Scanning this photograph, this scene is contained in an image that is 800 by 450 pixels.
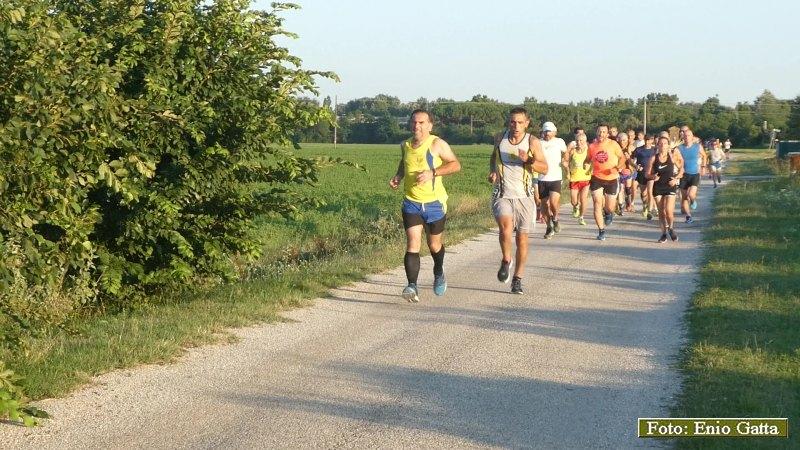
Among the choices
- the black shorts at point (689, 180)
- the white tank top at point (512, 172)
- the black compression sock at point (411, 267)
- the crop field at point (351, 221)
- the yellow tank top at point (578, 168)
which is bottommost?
the crop field at point (351, 221)

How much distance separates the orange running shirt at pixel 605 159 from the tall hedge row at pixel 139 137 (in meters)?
7.92

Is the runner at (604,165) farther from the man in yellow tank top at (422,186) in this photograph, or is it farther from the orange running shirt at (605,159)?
the man in yellow tank top at (422,186)

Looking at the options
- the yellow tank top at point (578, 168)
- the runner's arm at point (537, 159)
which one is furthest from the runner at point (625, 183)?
the runner's arm at point (537, 159)

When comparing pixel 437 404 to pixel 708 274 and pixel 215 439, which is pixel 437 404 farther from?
pixel 708 274

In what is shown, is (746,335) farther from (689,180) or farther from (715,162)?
A: (715,162)

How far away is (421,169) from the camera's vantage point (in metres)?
10.8

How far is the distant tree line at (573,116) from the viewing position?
335 feet

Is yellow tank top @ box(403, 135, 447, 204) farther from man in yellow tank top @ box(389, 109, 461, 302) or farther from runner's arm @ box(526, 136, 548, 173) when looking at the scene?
runner's arm @ box(526, 136, 548, 173)

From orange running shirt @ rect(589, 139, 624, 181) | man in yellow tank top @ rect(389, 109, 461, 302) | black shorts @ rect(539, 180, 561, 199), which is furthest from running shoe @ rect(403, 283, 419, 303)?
orange running shirt @ rect(589, 139, 624, 181)

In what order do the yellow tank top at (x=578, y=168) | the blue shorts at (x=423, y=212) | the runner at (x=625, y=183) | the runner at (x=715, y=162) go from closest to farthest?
1. the blue shorts at (x=423, y=212)
2. the yellow tank top at (x=578, y=168)
3. the runner at (x=625, y=183)
4. the runner at (x=715, y=162)

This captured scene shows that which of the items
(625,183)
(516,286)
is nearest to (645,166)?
(625,183)

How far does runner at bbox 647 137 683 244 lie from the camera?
17.3 metres

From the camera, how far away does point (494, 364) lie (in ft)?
25.8

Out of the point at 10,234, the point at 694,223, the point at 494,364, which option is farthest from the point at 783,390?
→ the point at 694,223
